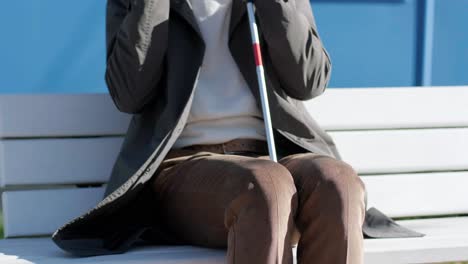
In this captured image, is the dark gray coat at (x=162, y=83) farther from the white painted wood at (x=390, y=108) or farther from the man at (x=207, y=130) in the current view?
the white painted wood at (x=390, y=108)

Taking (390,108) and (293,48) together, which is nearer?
(293,48)

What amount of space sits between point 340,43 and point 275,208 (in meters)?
2.43

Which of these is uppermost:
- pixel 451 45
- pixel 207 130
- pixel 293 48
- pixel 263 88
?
pixel 293 48

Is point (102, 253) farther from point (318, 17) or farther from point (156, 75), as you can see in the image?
point (318, 17)

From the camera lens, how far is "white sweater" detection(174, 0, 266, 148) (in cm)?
313

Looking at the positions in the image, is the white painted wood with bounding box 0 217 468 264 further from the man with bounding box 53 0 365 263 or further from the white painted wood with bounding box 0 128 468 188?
the white painted wood with bounding box 0 128 468 188

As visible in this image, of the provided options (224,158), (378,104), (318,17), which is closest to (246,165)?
(224,158)

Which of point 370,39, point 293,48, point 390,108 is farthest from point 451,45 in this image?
point 293,48

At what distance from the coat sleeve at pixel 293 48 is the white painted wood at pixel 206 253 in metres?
0.53

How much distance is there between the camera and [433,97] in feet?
12.5

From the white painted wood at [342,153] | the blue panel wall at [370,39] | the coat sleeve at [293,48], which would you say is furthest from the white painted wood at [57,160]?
the blue panel wall at [370,39]

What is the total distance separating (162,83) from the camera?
3.19 metres

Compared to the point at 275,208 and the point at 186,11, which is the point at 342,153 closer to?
the point at 186,11

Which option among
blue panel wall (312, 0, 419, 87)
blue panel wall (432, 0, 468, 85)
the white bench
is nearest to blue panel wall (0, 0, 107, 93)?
the white bench
